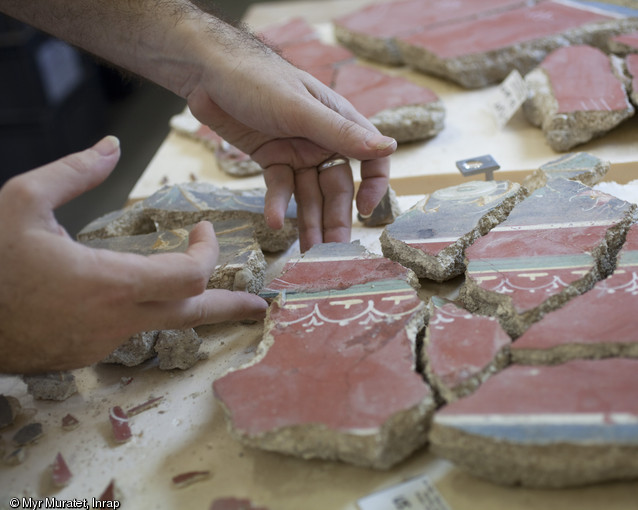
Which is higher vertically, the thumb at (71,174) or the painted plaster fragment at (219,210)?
the thumb at (71,174)

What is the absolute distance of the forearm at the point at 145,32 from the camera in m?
2.01

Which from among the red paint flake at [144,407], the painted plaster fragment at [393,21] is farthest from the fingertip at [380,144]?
the painted plaster fragment at [393,21]

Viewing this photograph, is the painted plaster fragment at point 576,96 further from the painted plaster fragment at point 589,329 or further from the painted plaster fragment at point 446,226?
the painted plaster fragment at point 589,329

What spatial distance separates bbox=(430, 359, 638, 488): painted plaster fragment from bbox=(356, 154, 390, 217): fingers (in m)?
0.81

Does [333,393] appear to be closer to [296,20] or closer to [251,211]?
[251,211]

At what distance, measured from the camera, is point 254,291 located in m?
1.82

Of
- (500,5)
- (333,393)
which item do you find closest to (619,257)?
(333,393)

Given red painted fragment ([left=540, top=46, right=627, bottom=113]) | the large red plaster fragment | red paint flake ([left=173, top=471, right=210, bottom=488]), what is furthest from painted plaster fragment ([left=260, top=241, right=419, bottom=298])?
red painted fragment ([left=540, top=46, right=627, bottom=113])

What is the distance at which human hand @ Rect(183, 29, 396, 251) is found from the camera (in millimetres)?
1805

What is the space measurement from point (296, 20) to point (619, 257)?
3030 mm

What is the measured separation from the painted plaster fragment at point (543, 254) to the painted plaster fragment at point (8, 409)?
1120 millimetres

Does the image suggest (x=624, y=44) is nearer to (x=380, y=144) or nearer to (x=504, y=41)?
(x=504, y=41)

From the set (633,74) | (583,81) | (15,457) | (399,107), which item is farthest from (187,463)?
(633,74)

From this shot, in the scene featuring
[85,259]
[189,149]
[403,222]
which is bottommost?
Result: [189,149]
